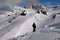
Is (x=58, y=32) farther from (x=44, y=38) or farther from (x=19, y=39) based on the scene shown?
(x=19, y=39)

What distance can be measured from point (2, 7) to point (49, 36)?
421ft

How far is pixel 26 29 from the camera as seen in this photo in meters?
42.8

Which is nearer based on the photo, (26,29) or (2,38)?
(2,38)

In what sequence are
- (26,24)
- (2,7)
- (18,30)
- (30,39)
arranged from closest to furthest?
1. (30,39)
2. (18,30)
3. (26,24)
4. (2,7)

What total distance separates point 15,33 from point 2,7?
119290 millimetres

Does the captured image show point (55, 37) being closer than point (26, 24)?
Yes

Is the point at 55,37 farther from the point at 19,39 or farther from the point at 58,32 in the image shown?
the point at 19,39


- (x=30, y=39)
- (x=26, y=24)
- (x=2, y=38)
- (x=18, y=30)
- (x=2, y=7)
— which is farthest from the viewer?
(x=2, y=7)

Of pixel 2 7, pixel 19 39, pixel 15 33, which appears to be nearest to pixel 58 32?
pixel 19 39

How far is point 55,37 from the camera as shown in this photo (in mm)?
29375

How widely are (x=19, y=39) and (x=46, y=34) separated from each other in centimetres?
599

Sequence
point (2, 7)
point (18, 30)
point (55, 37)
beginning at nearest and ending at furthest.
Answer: point (55, 37) < point (18, 30) < point (2, 7)

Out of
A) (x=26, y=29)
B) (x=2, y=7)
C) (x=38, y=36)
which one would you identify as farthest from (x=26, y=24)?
(x=2, y=7)

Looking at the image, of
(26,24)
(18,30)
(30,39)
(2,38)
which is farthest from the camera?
(26,24)
